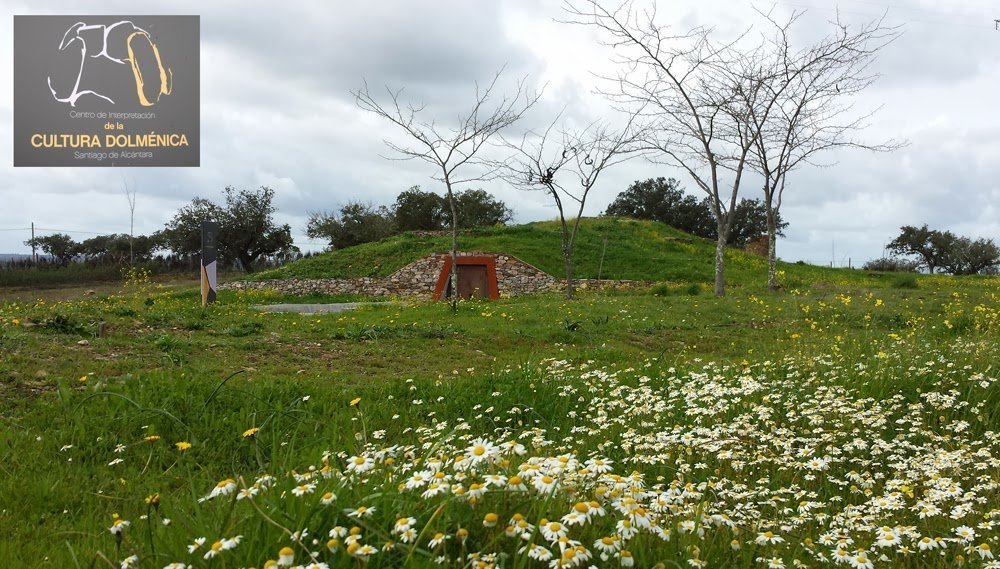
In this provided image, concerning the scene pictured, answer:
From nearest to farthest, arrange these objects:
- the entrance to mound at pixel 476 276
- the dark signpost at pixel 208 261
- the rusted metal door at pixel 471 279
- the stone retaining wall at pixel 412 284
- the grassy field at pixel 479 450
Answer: the grassy field at pixel 479 450
the dark signpost at pixel 208 261
the entrance to mound at pixel 476 276
the rusted metal door at pixel 471 279
the stone retaining wall at pixel 412 284

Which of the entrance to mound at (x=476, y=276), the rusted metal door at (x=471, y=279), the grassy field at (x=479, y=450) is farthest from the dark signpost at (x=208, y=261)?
the rusted metal door at (x=471, y=279)

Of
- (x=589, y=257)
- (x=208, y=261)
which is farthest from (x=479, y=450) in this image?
(x=589, y=257)

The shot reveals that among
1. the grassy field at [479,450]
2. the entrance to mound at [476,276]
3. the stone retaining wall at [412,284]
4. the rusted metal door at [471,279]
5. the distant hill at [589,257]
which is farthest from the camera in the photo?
the distant hill at [589,257]

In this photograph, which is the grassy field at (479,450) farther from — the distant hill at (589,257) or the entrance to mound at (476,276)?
the distant hill at (589,257)

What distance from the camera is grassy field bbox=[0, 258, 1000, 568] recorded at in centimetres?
212

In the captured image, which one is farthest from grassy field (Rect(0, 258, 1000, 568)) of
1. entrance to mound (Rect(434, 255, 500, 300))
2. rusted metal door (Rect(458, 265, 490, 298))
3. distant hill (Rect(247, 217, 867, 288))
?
distant hill (Rect(247, 217, 867, 288))

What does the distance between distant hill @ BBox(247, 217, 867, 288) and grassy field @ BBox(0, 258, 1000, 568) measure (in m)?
16.2

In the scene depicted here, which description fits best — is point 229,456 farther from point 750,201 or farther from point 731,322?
point 750,201

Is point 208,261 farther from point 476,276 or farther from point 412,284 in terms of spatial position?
point 412,284

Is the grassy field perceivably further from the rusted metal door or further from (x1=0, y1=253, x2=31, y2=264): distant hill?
(x1=0, y1=253, x2=31, y2=264): distant hill

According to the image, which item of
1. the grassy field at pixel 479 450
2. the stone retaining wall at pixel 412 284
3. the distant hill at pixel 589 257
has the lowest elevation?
the grassy field at pixel 479 450

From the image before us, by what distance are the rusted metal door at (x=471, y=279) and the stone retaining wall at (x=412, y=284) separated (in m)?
2.35

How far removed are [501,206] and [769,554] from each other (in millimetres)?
43496

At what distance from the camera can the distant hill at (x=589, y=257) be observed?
26.1 m
